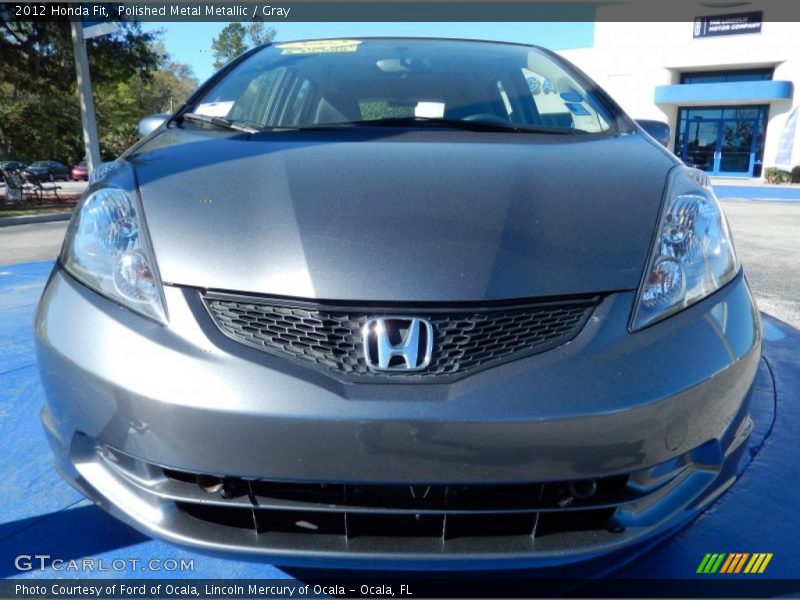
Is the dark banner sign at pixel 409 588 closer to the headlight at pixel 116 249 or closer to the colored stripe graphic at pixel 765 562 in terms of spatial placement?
the colored stripe graphic at pixel 765 562

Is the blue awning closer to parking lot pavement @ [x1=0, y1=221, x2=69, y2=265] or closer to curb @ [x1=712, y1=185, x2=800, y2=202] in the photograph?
curb @ [x1=712, y1=185, x2=800, y2=202]

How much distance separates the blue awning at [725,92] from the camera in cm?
2773

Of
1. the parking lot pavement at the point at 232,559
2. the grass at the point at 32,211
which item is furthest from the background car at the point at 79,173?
the parking lot pavement at the point at 232,559

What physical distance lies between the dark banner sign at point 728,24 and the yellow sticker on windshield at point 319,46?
3331cm

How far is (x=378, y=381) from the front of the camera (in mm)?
1131

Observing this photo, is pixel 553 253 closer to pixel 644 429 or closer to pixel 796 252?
pixel 644 429

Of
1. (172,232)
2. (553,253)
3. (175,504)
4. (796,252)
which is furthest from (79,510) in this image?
(796,252)

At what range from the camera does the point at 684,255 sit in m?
1.35

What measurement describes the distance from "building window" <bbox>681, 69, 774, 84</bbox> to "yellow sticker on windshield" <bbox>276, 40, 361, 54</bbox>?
3414cm

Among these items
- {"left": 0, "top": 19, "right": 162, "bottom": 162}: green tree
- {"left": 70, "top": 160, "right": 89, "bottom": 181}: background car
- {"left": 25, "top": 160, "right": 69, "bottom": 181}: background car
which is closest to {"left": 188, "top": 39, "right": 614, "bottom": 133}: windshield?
Answer: {"left": 0, "top": 19, "right": 162, "bottom": 162}: green tree

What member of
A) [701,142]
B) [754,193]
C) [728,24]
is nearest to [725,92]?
[701,142]

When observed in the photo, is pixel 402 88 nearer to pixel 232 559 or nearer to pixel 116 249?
pixel 116 249

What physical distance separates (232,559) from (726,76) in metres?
36.1

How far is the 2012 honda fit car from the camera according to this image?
111 centimetres
